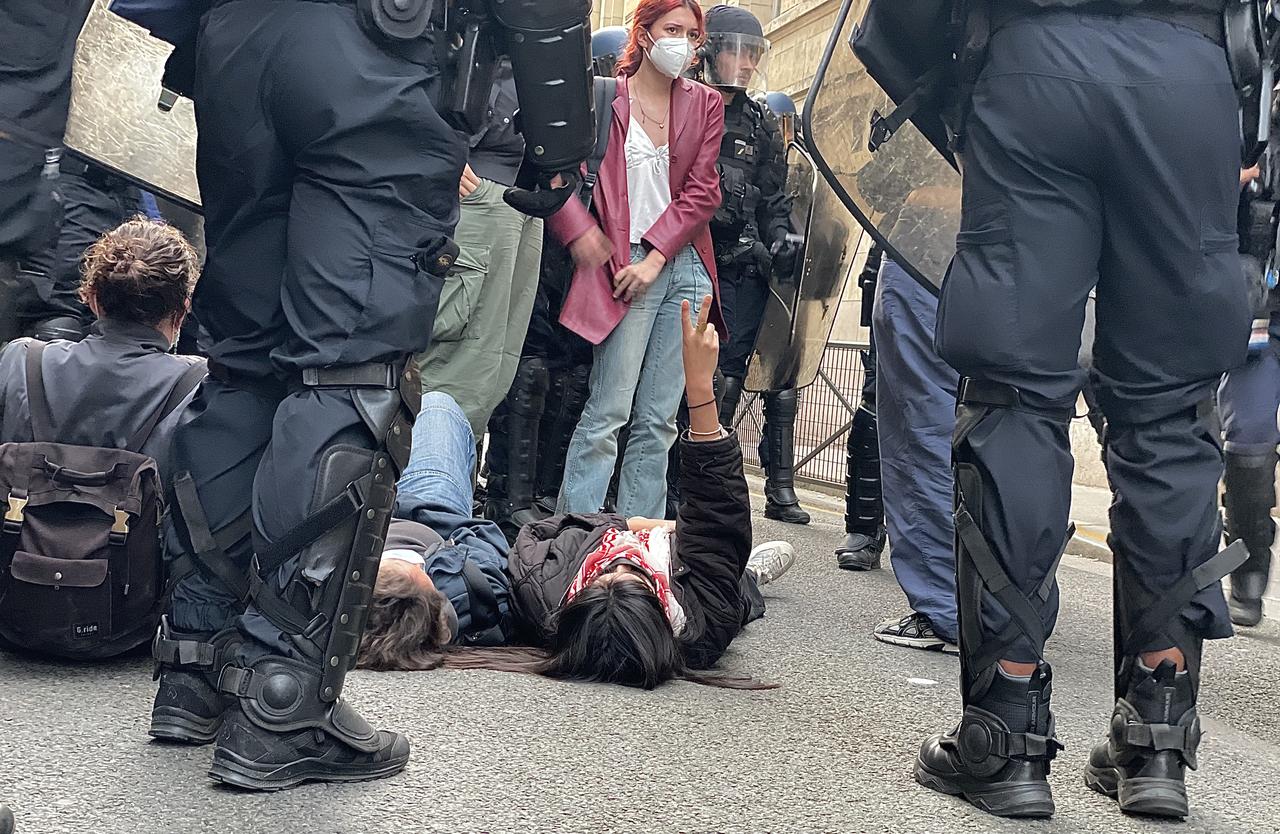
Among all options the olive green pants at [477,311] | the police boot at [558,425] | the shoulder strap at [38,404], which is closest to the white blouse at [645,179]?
the olive green pants at [477,311]

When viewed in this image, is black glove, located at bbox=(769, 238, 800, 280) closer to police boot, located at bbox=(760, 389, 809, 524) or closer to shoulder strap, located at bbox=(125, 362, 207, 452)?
police boot, located at bbox=(760, 389, 809, 524)

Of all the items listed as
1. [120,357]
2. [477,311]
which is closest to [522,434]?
[477,311]

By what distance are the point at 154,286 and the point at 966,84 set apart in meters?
1.85

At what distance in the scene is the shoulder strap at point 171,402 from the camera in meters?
3.08

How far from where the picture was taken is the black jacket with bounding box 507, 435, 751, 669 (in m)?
3.34

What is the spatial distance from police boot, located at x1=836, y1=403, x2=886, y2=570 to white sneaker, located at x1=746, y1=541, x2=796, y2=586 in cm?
91

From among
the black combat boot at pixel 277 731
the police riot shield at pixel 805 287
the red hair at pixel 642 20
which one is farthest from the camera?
the police riot shield at pixel 805 287

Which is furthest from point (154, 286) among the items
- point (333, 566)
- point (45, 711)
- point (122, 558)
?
point (333, 566)

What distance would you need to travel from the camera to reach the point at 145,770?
2256mm

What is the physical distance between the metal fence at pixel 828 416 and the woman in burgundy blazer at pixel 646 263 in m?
4.71

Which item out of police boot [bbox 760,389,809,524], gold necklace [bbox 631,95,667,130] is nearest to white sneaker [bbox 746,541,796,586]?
gold necklace [bbox 631,95,667,130]

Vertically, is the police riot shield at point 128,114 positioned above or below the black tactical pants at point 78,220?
above

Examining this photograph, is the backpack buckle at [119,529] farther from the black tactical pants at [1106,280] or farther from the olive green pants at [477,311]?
the olive green pants at [477,311]

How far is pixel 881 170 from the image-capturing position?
3170 mm
